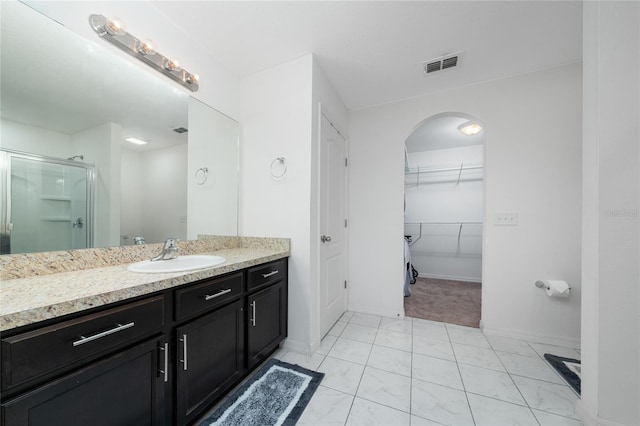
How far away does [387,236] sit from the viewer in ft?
8.61

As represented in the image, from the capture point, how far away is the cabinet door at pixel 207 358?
1.07m

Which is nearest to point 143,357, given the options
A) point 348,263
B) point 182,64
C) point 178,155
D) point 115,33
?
point 178,155

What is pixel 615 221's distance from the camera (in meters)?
1.16

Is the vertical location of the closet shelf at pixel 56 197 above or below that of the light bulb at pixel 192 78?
below

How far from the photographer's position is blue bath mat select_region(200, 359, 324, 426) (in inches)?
48.1

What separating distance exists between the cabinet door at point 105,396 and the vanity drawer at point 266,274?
22.7 inches

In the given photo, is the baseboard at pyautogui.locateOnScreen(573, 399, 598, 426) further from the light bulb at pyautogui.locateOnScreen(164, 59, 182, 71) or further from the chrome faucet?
the light bulb at pyautogui.locateOnScreen(164, 59, 182, 71)

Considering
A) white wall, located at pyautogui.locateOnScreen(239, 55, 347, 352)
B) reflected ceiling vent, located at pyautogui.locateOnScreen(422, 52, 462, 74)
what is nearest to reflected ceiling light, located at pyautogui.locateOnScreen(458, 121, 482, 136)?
reflected ceiling vent, located at pyautogui.locateOnScreen(422, 52, 462, 74)

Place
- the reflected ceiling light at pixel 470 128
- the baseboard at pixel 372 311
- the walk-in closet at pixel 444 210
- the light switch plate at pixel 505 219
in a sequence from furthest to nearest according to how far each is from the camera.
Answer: the walk-in closet at pixel 444 210 < the reflected ceiling light at pixel 470 128 < the baseboard at pixel 372 311 < the light switch plate at pixel 505 219

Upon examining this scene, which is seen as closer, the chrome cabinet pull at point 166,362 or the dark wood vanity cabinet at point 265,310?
the chrome cabinet pull at point 166,362

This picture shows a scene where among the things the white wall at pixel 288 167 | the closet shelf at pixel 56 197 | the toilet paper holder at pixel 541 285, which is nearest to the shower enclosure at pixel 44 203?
the closet shelf at pixel 56 197

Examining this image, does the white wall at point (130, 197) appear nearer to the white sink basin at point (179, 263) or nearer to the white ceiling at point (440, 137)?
the white sink basin at point (179, 263)

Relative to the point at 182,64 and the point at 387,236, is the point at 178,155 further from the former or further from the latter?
the point at 387,236

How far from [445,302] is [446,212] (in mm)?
1941
